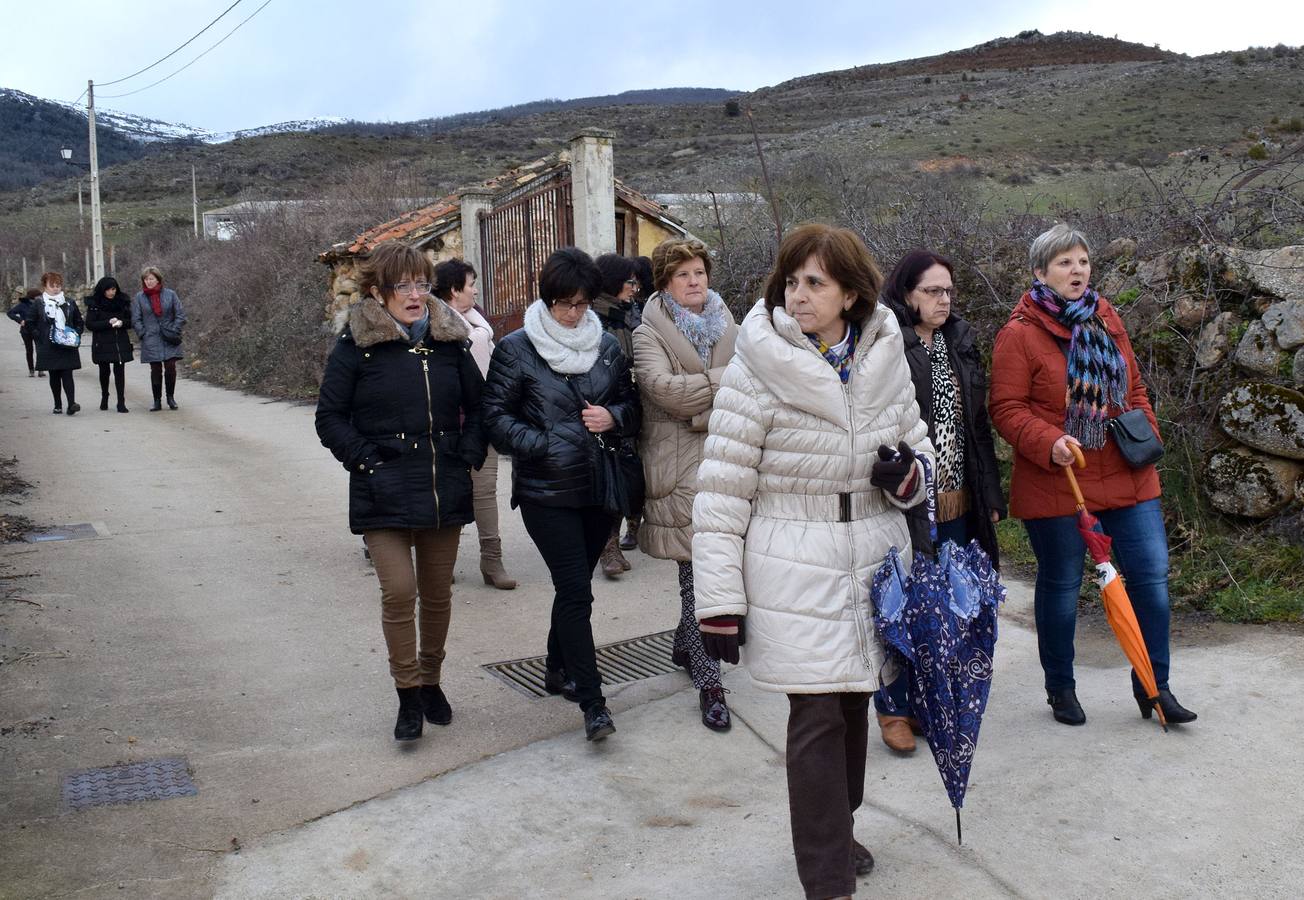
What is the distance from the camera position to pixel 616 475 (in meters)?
4.61

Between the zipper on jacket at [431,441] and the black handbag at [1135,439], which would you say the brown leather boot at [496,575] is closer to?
the zipper on jacket at [431,441]

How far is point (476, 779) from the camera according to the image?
13.9 ft

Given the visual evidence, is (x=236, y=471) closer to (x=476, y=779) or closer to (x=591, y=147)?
(x=591, y=147)

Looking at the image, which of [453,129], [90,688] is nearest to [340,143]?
→ [453,129]

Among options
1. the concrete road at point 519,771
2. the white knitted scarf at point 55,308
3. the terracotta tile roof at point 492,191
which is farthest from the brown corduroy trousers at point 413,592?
the white knitted scarf at point 55,308

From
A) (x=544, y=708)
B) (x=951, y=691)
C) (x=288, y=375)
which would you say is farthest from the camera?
(x=288, y=375)

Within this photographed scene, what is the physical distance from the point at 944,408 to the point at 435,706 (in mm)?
2386

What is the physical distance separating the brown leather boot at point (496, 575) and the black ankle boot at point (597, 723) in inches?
92.7

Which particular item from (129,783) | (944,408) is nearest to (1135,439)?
(944,408)

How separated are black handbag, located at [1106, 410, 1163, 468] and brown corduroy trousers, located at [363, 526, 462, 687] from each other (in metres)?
2.59

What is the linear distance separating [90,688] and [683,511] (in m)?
2.76

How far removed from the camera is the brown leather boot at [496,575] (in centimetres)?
680

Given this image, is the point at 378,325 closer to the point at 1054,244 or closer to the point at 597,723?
the point at 597,723

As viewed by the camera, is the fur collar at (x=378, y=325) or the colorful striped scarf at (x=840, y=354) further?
the fur collar at (x=378, y=325)
